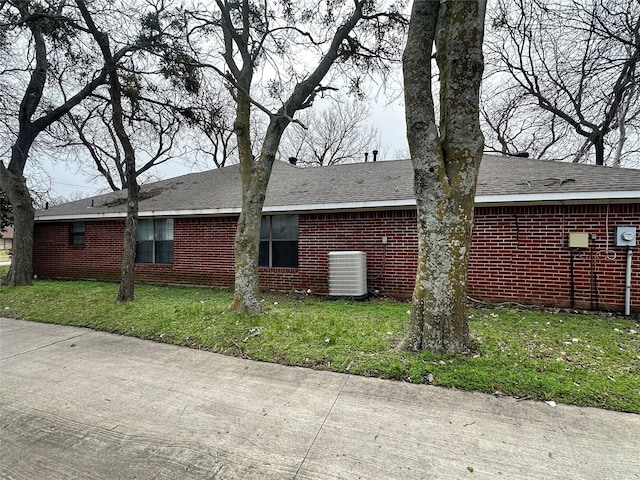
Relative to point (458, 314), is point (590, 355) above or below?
below

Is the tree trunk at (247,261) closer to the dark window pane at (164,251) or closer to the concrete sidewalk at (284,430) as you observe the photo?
the concrete sidewalk at (284,430)

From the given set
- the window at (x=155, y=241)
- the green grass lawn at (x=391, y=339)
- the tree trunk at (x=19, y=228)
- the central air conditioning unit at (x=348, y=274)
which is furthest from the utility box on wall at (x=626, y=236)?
the tree trunk at (x=19, y=228)

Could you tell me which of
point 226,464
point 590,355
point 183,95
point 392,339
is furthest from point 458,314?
point 183,95

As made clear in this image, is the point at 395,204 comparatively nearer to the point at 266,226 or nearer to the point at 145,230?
the point at 266,226

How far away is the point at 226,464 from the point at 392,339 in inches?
105

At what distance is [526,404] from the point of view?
2877 mm

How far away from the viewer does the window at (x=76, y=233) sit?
11.3 meters

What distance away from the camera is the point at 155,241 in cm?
1009

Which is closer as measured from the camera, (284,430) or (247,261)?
(284,430)

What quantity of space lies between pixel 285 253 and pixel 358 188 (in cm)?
247

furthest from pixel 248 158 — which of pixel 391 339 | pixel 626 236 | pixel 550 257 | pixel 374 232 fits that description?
pixel 626 236

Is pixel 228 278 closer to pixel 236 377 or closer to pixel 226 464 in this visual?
pixel 236 377

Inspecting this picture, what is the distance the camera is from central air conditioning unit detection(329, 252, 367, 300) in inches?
281

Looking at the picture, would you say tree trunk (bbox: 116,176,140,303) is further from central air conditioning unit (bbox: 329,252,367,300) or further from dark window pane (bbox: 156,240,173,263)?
central air conditioning unit (bbox: 329,252,367,300)
